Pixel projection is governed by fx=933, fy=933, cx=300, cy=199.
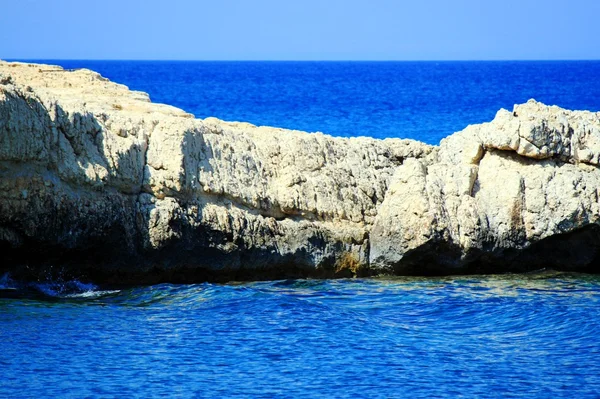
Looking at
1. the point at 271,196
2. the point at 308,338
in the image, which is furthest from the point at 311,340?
the point at 271,196

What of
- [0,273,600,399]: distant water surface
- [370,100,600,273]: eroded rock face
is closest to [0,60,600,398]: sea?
[0,273,600,399]: distant water surface

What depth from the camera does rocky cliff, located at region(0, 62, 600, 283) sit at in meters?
12.4

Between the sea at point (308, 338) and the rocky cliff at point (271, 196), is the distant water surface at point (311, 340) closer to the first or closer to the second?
the sea at point (308, 338)

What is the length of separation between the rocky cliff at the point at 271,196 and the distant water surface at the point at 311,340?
0.47 metres

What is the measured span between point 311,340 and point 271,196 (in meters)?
3.38

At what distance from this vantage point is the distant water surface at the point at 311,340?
9414 mm

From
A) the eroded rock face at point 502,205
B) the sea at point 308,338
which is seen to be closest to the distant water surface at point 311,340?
the sea at point 308,338

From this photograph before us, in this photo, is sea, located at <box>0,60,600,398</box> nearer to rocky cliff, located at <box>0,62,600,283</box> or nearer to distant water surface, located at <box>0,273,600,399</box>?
distant water surface, located at <box>0,273,600,399</box>

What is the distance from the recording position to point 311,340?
10.9 m

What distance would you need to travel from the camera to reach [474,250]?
13711 mm

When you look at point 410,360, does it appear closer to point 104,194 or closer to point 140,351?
point 140,351

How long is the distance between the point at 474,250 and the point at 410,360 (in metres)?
3.88

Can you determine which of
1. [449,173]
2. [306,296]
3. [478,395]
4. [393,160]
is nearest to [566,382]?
[478,395]

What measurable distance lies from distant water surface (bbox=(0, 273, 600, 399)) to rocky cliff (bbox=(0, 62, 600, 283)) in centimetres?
47
